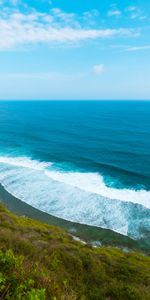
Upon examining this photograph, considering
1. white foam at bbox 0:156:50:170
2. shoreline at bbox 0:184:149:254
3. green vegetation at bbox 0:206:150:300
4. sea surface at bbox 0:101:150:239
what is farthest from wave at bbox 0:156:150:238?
green vegetation at bbox 0:206:150:300

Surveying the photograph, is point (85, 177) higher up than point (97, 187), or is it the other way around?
point (85, 177)

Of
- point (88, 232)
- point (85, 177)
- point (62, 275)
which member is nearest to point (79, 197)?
point (85, 177)

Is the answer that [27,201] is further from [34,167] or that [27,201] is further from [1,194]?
[34,167]

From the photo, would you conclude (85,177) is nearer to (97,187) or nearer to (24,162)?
(97,187)

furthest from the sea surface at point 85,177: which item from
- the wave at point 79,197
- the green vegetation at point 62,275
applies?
the green vegetation at point 62,275

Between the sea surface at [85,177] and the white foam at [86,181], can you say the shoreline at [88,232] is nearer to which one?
the sea surface at [85,177]

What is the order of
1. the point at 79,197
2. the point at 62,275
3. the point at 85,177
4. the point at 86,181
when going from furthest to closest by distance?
the point at 85,177 → the point at 86,181 → the point at 79,197 → the point at 62,275

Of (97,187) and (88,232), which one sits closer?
(88,232)

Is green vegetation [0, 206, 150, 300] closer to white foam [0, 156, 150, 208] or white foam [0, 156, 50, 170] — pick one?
white foam [0, 156, 150, 208]
